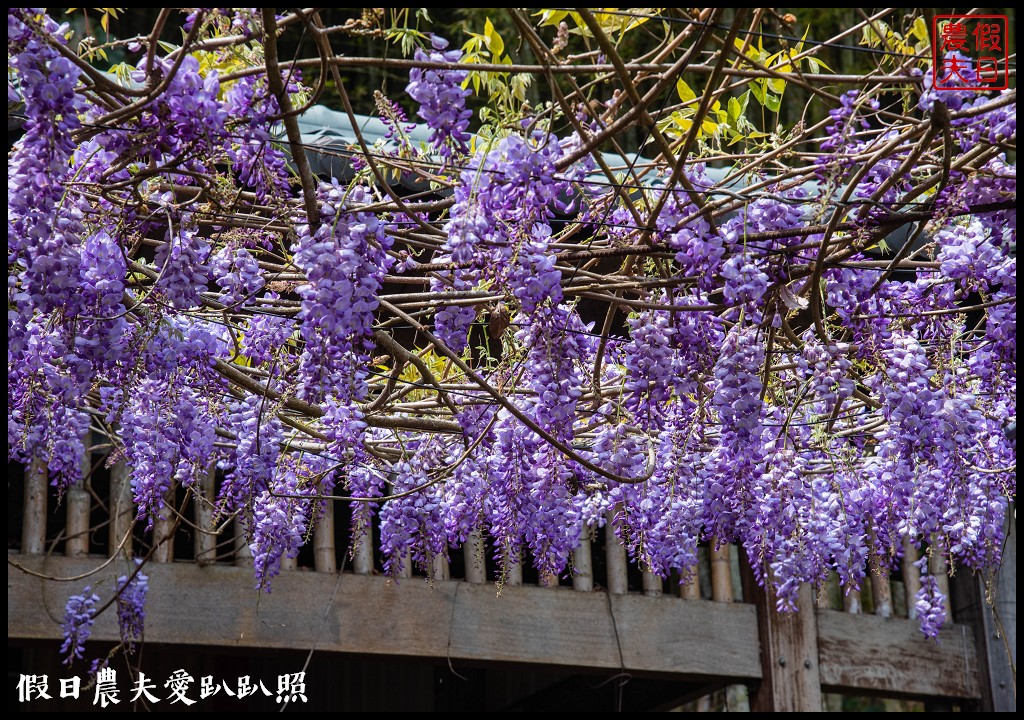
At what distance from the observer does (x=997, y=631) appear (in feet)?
16.4

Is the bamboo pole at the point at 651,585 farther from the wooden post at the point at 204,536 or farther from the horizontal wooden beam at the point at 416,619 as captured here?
the wooden post at the point at 204,536

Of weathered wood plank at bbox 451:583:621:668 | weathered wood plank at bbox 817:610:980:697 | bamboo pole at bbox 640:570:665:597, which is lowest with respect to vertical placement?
weathered wood plank at bbox 817:610:980:697

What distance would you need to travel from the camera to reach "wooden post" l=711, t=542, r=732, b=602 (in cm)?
473

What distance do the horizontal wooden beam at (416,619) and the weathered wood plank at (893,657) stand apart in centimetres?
33

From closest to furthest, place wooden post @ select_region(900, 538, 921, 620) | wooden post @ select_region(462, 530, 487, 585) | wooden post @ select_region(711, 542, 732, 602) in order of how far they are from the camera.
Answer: wooden post @ select_region(462, 530, 487, 585) < wooden post @ select_region(711, 542, 732, 602) < wooden post @ select_region(900, 538, 921, 620)

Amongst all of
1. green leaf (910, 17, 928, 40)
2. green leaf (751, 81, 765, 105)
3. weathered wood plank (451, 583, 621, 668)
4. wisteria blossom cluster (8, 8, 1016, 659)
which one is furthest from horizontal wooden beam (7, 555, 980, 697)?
green leaf (910, 17, 928, 40)

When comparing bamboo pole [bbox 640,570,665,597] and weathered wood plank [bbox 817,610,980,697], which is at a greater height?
bamboo pole [bbox 640,570,665,597]

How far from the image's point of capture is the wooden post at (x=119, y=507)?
4.07 metres

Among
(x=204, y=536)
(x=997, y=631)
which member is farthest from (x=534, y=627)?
(x=997, y=631)

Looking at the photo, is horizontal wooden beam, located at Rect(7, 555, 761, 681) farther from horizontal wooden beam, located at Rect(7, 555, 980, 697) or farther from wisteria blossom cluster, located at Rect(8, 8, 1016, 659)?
wisteria blossom cluster, located at Rect(8, 8, 1016, 659)

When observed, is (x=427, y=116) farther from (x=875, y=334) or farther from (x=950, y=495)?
(x=950, y=495)

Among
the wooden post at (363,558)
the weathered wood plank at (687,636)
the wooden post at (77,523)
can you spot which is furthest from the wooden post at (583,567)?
the wooden post at (77,523)

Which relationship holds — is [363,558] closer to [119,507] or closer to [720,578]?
[119,507]

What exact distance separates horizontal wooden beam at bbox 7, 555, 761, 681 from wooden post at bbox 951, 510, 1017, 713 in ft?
3.26
